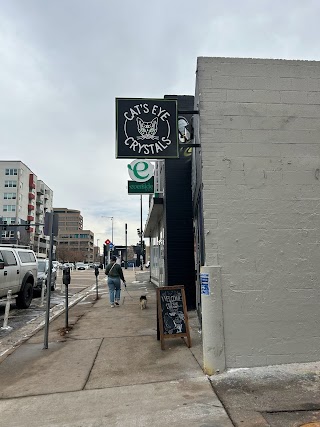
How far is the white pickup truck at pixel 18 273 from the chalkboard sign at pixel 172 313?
5357 mm

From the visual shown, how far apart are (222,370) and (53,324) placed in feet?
16.8

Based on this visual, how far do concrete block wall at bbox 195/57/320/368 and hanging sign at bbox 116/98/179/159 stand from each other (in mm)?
600

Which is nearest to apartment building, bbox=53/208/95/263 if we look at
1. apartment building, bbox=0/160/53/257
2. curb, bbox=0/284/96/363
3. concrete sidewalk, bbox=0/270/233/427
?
apartment building, bbox=0/160/53/257

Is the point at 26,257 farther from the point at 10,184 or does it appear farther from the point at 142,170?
the point at 10,184

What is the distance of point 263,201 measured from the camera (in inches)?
207

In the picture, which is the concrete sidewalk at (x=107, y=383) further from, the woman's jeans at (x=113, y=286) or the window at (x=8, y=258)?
the window at (x=8, y=258)

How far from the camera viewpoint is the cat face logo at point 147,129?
226 inches

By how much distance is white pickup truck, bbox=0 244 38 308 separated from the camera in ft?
33.5

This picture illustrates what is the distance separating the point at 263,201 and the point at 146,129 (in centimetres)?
222

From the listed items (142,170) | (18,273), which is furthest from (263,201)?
(18,273)

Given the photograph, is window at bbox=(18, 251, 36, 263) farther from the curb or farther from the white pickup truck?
the curb

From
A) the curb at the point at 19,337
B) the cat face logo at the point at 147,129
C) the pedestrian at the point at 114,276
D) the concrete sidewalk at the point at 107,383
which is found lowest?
the curb at the point at 19,337

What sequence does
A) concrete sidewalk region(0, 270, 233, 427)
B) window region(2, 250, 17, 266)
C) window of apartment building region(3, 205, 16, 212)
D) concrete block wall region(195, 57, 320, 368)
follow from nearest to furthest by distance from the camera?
concrete sidewalk region(0, 270, 233, 427)
concrete block wall region(195, 57, 320, 368)
window region(2, 250, 17, 266)
window of apartment building region(3, 205, 16, 212)

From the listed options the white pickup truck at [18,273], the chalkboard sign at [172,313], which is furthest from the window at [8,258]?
the chalkboard sign at [172,313]
